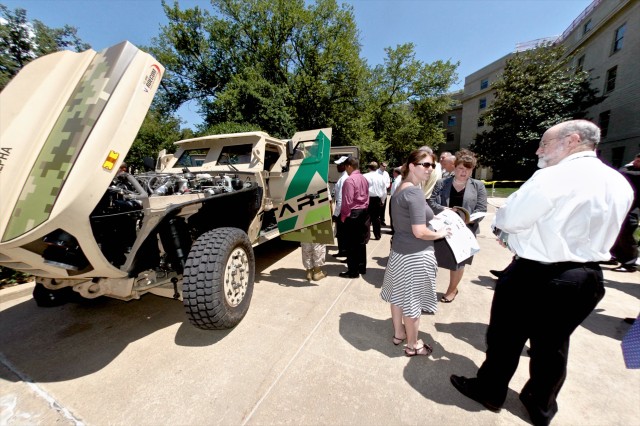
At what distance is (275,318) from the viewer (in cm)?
278

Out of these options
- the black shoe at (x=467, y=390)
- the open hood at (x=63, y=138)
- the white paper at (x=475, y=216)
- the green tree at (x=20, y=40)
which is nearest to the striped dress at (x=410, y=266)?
the black shoe at (x=467, y=390)

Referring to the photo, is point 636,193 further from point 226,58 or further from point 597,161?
point 226,58

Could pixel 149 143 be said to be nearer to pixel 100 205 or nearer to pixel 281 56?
pixel 281 56

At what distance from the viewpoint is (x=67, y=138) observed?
1.76m

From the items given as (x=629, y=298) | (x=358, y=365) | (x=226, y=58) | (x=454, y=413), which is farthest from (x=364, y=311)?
(x=226, y=58)

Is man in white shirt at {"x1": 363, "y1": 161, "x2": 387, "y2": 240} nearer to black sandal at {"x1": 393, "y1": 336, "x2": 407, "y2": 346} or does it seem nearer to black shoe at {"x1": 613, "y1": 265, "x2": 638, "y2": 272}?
black sandal at {"x1": 393, "y1": 336, "x2": 407, "y2": 346}

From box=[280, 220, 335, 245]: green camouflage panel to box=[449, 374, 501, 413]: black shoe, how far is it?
1903 millimetres

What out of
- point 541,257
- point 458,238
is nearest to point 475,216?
point 458,238

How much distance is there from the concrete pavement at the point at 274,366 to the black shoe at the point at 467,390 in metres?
0.04

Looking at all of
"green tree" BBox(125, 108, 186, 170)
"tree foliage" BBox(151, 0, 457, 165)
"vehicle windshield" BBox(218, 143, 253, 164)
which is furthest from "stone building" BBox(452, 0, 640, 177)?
"green tree" BBox(125, 108, 186, 170)

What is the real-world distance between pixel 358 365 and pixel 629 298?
3623mm

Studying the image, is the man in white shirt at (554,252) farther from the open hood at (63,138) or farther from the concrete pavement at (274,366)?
the open hood at (63,138)

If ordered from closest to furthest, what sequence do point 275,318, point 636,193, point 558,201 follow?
point 558,201 < point 275,318 < point 636,193

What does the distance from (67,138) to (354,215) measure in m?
2.98
